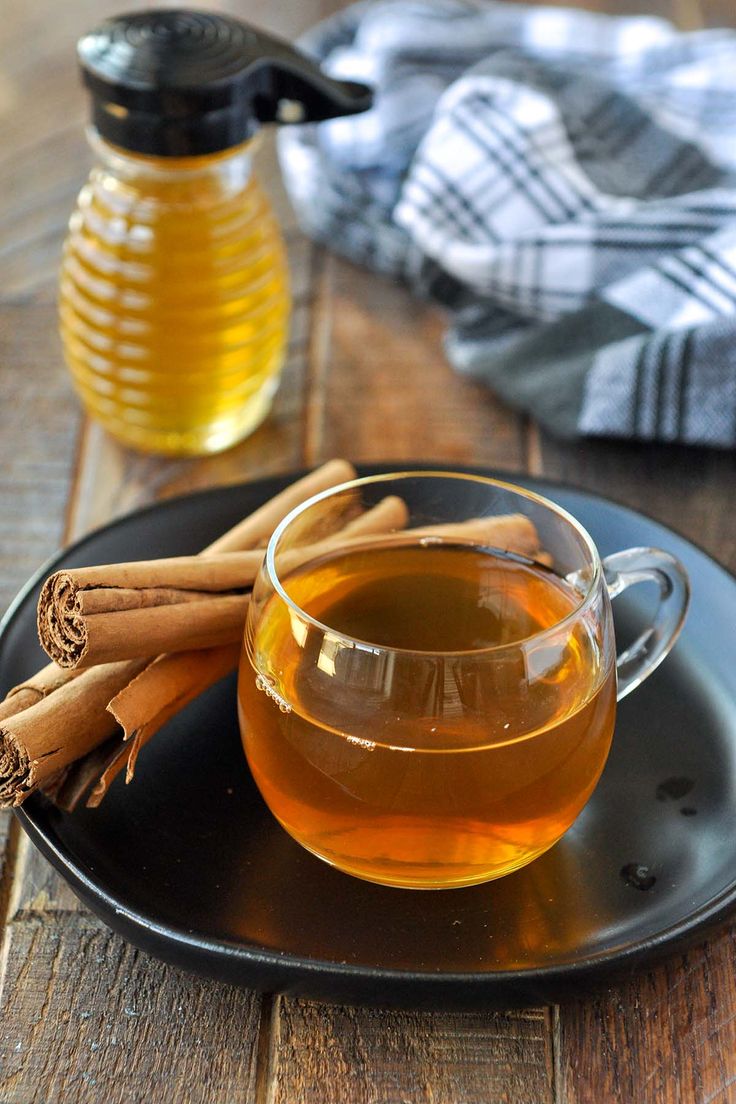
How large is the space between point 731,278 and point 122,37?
44cm

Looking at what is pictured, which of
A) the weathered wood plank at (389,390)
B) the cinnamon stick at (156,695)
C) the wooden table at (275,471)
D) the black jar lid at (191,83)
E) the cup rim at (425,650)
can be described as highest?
the black jar lid at (191,83)

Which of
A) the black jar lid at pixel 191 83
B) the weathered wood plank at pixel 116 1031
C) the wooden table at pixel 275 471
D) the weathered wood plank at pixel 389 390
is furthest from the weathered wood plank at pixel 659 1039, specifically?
the black jar lid at pixel 191 83

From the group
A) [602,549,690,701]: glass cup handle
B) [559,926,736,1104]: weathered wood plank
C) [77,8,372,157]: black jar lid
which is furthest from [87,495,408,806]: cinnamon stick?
[77,8,372,157]: black jar lid

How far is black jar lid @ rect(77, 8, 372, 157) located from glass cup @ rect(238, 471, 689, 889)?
0.31 metres

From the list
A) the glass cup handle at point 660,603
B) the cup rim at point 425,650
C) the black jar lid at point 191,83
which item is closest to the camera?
the cup rim at point 425,650

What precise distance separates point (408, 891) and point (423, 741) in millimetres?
84

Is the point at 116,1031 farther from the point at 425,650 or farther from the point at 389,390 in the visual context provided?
the point at 389,390

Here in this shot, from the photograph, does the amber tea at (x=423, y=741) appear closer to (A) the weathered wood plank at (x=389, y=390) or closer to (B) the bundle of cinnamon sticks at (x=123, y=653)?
(B) the bundle of cinnamon sticks at (x=123, y=653)

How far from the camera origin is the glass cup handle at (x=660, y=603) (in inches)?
22.2

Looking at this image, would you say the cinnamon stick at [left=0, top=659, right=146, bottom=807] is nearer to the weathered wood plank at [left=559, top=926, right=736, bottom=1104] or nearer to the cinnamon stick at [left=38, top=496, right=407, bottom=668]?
the cinnamon stick at [left=38, top=496, right=407, bottom=668]

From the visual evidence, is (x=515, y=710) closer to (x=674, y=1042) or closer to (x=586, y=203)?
(x=674, y=1042)

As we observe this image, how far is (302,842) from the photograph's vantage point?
51 centimetres

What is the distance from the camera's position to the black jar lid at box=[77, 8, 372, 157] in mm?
749

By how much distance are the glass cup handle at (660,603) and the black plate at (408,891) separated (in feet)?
0.12
